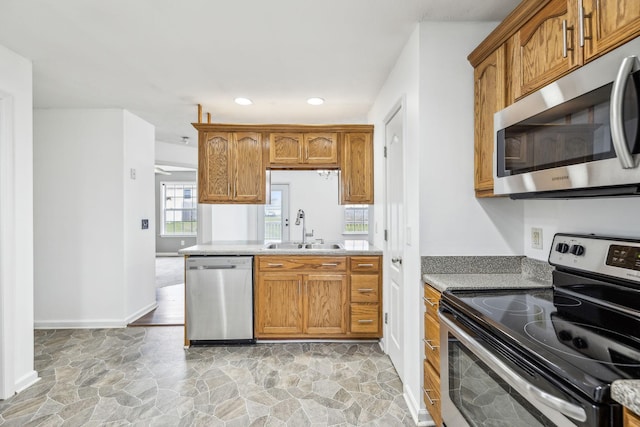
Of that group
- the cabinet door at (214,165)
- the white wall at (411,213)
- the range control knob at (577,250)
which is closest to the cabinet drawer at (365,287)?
the white wall at (411,213)

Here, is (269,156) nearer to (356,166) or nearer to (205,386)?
(356,166)

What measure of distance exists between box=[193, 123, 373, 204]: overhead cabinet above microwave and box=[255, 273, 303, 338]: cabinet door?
3.08ft

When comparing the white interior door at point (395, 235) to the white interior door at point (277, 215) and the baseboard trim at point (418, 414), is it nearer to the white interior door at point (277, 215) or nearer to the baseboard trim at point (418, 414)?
the baseboard trim at point (418, 414)

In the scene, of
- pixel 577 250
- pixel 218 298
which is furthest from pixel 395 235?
pixel 218 298

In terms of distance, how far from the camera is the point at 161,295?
5.08m

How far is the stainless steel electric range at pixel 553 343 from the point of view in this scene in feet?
2.76

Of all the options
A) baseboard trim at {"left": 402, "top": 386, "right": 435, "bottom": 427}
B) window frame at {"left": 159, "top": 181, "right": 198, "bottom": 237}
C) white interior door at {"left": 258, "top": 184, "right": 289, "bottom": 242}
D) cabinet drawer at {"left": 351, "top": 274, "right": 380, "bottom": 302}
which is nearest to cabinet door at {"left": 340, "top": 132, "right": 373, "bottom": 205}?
cabinet drawer at {"left": 351, "top": 274, "right": 380, "bottom": 302}

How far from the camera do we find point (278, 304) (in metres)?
3.22

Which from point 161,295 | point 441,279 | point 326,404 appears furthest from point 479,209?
point 161,295

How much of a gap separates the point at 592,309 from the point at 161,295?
522 centimetres

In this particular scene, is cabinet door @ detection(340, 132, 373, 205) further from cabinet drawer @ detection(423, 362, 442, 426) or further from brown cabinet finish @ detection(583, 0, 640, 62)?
brown cabinet finish @ detection(583, 0, 640, 62)

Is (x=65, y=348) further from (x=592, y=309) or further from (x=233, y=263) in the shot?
(x=592, y=309)

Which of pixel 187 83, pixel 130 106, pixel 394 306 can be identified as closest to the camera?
pixel 394 306

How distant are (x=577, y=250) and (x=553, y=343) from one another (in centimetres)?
68
